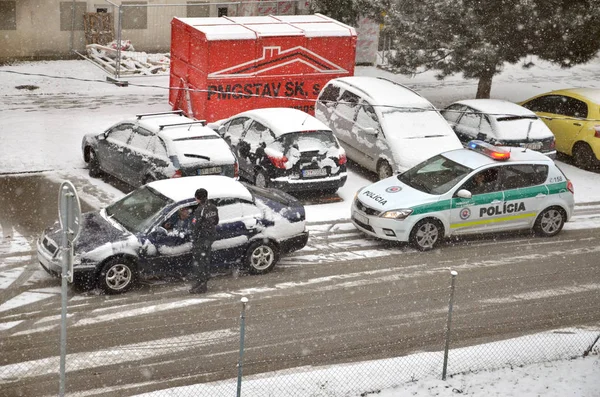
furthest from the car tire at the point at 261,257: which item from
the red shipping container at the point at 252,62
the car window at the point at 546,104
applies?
the car window at the point at 546,104

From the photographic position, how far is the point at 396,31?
76.6 ft

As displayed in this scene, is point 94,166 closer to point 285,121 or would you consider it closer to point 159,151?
point 159,151

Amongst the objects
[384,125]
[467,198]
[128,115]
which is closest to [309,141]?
[384,125]

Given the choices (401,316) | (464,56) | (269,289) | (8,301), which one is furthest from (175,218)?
(464,56)

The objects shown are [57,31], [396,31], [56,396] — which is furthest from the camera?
[57,31]

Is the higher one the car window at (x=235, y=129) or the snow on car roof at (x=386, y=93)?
the snow on car roof at (x=386, y=93)

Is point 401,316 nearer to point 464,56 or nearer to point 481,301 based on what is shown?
point 481,301

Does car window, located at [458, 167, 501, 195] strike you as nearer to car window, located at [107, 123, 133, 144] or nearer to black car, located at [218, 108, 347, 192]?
black car, located at [218, 108, 347, 192]

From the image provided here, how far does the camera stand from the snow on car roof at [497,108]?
20.6 m

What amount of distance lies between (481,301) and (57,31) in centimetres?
1730

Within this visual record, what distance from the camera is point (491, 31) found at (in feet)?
72.3

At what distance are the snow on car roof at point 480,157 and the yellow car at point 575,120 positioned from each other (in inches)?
167

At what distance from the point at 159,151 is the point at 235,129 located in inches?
96.4

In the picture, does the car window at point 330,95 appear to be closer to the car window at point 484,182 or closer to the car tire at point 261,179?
the car tire at point 261,179
